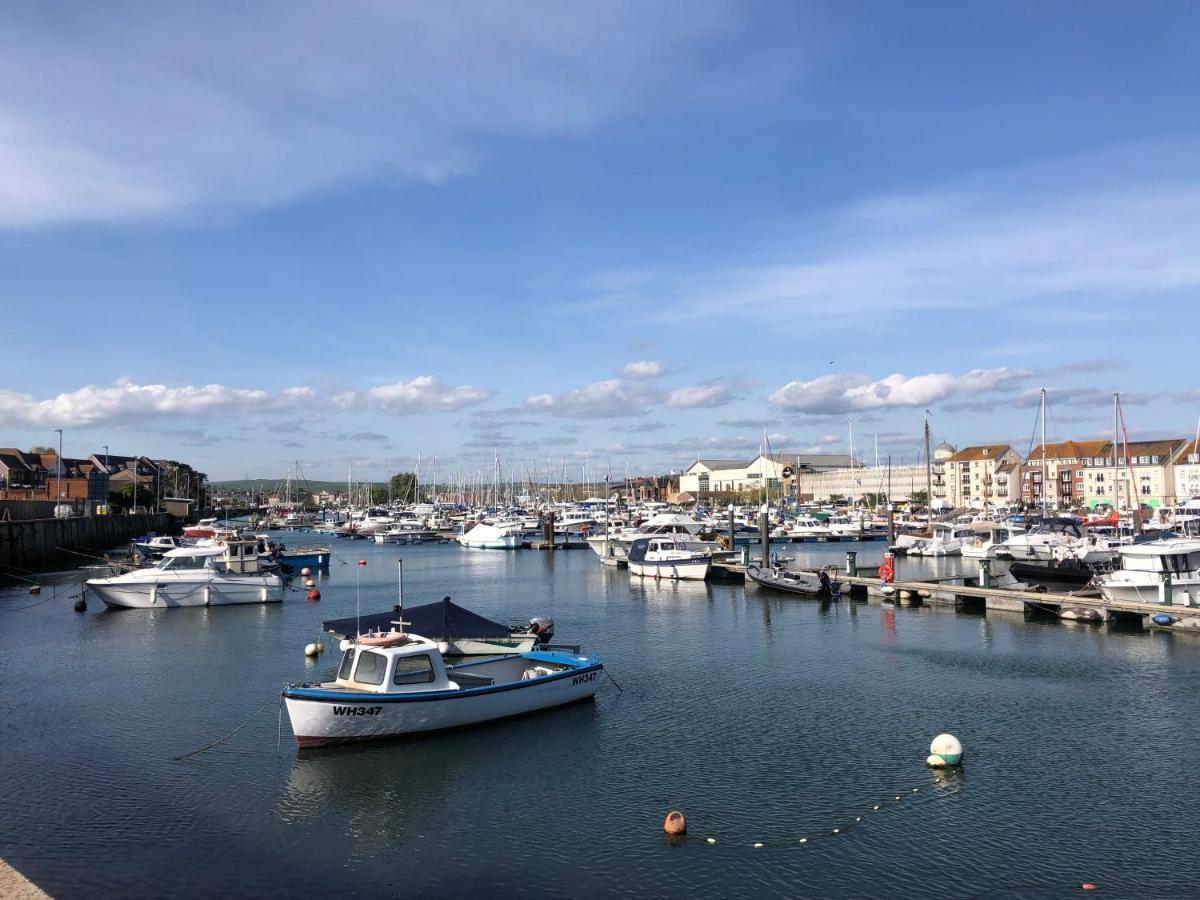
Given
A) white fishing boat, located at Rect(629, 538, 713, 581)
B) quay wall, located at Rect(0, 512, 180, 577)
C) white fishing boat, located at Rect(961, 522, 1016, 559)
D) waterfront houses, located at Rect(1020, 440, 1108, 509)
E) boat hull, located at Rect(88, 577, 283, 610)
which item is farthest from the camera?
waterfront houses, located at Rect(1020, 440, 1108, 509)

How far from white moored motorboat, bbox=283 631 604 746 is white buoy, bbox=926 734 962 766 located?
11.6 meters

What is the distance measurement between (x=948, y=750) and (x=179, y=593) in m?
46.1

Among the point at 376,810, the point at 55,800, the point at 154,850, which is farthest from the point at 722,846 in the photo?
the point at 55,800

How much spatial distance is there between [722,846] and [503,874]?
14.9 feet

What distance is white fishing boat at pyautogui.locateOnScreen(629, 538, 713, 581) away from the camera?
224ft

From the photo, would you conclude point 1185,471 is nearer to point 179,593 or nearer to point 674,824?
point 179,593

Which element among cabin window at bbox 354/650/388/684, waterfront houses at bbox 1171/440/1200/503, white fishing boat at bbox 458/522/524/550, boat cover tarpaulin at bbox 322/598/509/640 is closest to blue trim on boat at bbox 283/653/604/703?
cabin window at bbox 354/650/388/684

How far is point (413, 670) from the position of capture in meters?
25.2

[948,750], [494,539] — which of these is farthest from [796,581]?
[494,539]

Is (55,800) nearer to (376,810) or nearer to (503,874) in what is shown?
(376,810)

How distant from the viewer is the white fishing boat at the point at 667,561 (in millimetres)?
68375

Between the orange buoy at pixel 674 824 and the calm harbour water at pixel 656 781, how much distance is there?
217 mm

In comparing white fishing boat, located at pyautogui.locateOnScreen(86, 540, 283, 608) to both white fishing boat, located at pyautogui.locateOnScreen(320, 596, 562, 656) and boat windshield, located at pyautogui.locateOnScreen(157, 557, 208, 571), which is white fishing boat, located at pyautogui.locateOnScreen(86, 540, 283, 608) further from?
white fishing boat, located at pyautogui.locateOnScreen(320, 596, 562, 656)

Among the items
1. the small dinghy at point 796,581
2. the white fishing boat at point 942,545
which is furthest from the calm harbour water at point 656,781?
the white fishing boat at point 942,545
